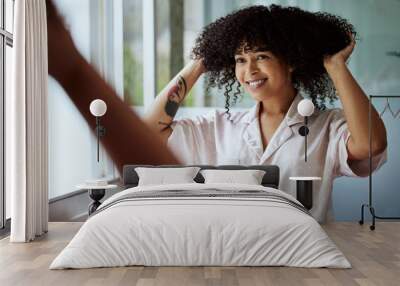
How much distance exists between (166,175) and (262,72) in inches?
66.1

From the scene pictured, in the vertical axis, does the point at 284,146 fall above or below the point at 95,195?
above

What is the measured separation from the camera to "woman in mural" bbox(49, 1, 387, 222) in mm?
7281

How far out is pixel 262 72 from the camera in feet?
24.1

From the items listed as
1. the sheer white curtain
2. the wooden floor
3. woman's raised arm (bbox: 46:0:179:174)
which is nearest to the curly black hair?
woman's raised arm (bbox: 46:0:179:174)

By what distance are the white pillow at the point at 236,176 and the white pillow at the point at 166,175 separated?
0.22 m

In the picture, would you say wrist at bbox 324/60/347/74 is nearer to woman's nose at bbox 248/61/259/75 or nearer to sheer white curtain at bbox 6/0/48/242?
woman's nose at bbox 248/61/259/75

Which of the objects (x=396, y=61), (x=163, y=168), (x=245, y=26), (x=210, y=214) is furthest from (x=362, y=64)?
(x=210, y=214)

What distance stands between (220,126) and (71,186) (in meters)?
1.94

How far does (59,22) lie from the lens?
755 cm

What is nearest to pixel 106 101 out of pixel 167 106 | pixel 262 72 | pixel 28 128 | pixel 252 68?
pixel 167 106

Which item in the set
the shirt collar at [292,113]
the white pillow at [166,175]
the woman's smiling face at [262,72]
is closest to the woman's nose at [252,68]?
the woman's smiling face at [262,72]

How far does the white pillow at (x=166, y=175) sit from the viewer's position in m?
6.90

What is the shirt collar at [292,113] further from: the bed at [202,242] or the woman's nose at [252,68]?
the bed at [202,242]

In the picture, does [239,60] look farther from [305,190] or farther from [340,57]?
[305,190]
